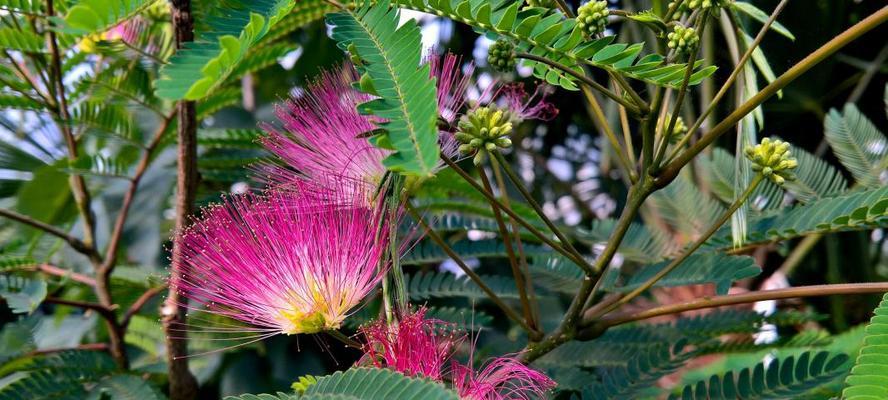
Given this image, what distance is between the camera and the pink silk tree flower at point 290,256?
1072 millimetres

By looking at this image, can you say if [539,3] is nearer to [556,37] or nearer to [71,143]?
[556,37]

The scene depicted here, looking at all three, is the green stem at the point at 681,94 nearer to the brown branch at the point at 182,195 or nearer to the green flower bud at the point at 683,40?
the green flower bud at the point at 683,40

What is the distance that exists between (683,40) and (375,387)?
575 millimetres

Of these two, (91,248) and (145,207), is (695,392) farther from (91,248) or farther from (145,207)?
(145,207)

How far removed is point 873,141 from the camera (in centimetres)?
185

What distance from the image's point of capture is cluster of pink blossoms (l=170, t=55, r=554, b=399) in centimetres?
104

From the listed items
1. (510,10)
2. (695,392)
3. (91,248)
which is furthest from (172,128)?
(695,392)

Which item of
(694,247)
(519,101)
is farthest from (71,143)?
(694,247)

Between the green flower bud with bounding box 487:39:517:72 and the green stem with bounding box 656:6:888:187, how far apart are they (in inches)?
10.2

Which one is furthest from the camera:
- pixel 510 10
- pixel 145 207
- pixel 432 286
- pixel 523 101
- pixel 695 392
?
pixel 145 207

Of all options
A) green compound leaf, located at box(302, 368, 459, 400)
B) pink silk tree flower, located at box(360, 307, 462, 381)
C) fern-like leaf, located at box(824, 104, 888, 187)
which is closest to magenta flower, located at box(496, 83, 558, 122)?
pink silk tree flower, located at box(360, 307, 462, 381)

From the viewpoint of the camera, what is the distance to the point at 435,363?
1026 mm

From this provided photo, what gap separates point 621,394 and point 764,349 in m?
0.58

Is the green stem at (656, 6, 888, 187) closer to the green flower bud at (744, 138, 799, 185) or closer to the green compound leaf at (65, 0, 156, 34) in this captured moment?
the green flower bud at (744, 138, 799, 185)
